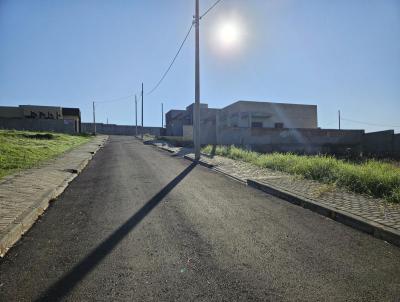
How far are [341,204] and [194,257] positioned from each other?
12.9 feet


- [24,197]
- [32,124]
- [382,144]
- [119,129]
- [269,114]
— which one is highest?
[269,114]

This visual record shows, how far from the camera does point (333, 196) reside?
7422mm

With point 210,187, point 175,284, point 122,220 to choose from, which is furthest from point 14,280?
point 210,187

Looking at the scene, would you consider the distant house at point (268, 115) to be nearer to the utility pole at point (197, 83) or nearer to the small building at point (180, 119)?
the small building at point (180, 119)

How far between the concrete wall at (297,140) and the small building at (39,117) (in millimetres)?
34918

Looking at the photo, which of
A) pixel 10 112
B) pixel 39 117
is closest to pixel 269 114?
pixel 39 117

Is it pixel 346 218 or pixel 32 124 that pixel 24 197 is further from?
pixel 32 124

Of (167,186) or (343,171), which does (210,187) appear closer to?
(167,186)

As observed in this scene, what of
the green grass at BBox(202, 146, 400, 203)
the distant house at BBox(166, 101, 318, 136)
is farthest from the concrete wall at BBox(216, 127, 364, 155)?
the green grass at BBox(202, 146, 400, 203)

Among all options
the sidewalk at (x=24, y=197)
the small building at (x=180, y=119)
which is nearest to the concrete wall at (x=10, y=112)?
the small building at (x=180, y=119)

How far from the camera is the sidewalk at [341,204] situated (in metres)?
5.14

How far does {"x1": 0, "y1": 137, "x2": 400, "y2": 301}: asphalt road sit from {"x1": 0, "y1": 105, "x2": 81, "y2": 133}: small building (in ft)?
171

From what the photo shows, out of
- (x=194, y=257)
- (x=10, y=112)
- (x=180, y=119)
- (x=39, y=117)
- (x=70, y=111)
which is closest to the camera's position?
(x=194, y=257)

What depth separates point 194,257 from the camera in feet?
13.4
